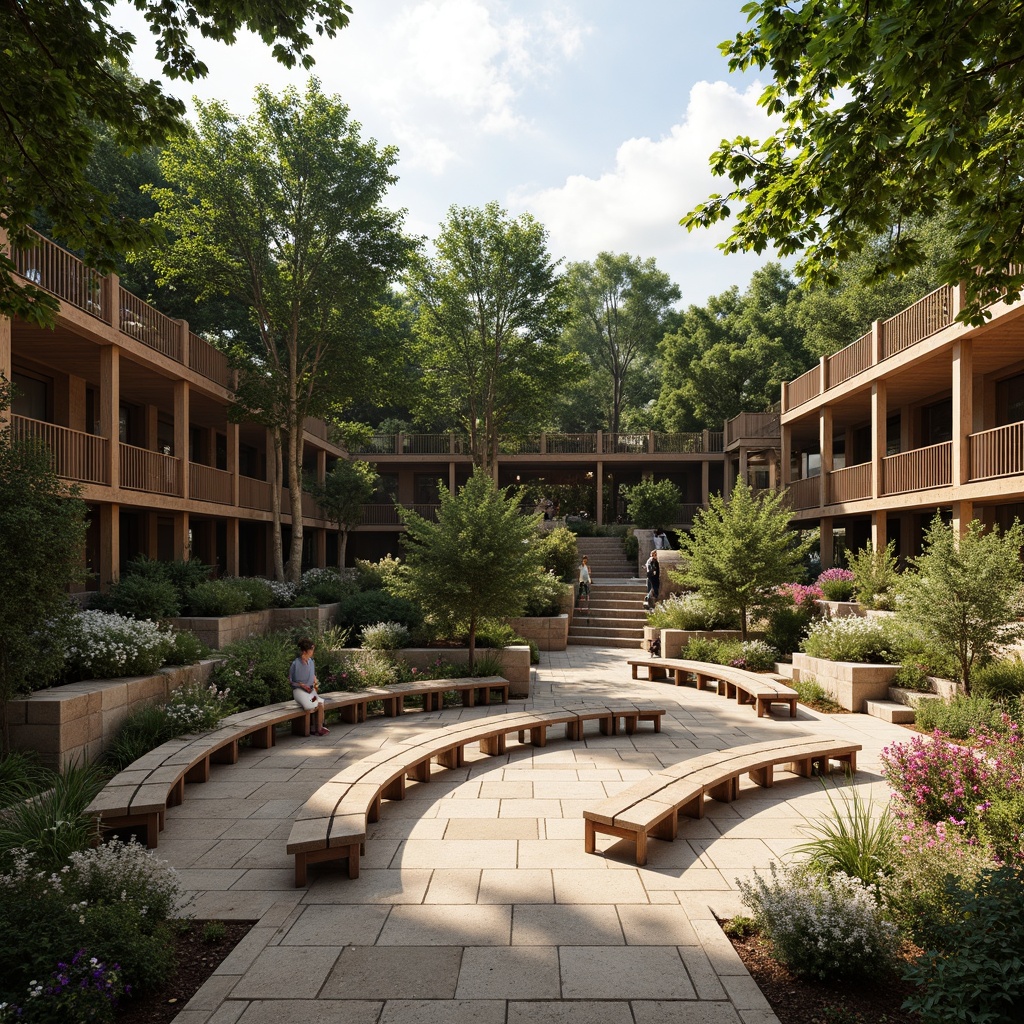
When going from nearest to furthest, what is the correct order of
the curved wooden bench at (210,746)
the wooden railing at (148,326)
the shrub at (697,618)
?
the curved wooden bench at (210,746)
the wooden railing at (148,326)
the shrub at (697,618)

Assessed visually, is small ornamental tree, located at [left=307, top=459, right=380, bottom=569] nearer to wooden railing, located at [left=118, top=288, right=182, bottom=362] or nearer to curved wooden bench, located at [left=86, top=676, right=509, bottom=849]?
wooden railing, located at [left=118, top=288, right=182, bottom=362]

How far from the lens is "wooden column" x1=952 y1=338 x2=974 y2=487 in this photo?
13953mm

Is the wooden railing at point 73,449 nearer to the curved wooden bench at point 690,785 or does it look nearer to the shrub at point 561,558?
the curved wooden bench at point 690,785

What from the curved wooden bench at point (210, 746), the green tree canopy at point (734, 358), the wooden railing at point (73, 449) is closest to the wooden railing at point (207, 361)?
the wooden railing at point (73, 449)

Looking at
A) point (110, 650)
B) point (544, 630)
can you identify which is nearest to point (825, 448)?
point (544, 630)

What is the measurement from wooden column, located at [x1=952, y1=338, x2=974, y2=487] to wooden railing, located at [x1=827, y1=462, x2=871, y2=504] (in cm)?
414

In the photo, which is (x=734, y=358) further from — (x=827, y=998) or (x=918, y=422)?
(x=827, y=998)

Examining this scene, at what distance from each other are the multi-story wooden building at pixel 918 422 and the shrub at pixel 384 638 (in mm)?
10512

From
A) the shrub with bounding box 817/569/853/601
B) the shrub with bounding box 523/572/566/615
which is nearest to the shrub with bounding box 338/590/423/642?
the shrub with bounding box 523/572/566/615

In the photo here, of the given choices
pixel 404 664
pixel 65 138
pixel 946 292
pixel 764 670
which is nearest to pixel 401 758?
pixel 404 664

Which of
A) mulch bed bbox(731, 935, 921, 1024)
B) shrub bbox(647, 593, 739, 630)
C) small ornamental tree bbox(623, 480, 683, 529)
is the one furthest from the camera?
small ornamental tree bbox(623, 480, 683, 529)

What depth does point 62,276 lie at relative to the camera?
12.7 metres

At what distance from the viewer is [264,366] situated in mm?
19516

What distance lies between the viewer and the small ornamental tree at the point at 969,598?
29.8 ft
